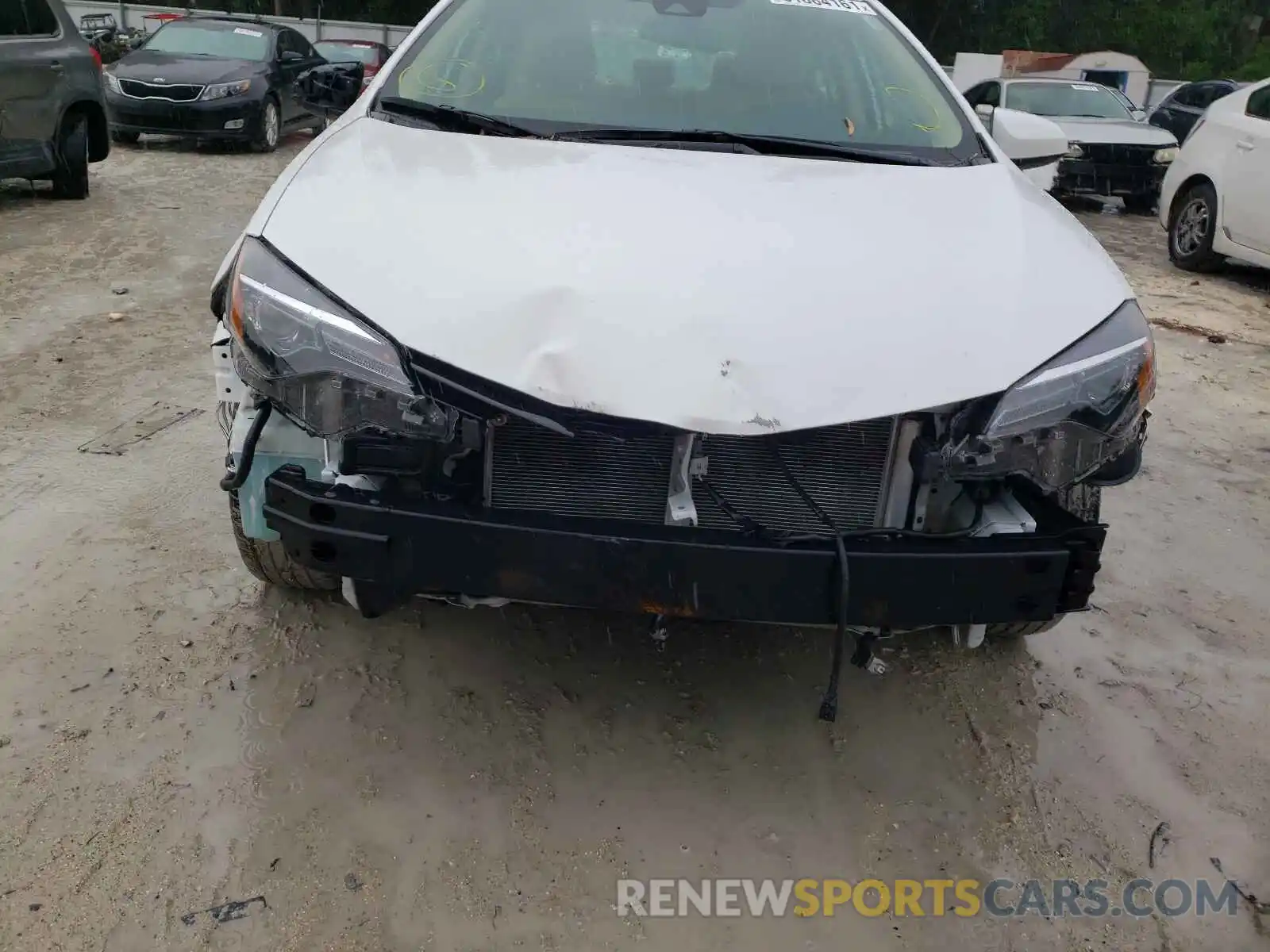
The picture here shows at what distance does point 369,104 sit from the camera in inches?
108

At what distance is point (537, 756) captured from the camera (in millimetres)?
2289

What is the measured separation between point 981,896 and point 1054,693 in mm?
781

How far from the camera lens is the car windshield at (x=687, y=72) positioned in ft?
8.83

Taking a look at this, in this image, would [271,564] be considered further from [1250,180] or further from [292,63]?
[292,63]

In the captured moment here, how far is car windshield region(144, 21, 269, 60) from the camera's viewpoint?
11289 millimetres

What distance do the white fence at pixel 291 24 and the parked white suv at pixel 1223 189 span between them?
2067 cm

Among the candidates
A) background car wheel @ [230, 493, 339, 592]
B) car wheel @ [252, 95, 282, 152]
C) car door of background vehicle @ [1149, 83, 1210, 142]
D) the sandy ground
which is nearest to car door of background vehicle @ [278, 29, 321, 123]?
car wheel @ [252, 95, 282, 152]

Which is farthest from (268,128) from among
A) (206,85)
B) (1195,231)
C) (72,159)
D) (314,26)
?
(314,26)

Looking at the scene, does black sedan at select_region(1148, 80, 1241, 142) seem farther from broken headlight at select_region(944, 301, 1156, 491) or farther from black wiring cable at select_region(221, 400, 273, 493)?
black wiring cable at select_region(221, 400, 273, 493)

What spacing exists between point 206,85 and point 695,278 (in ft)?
33.2

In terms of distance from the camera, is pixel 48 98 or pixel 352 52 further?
pixel 352 52

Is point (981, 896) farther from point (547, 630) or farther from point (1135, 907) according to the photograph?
point (547, 630)

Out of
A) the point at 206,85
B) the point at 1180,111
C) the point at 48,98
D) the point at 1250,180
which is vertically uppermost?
the point at 1250,180

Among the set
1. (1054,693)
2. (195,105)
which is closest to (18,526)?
(1054,693)
